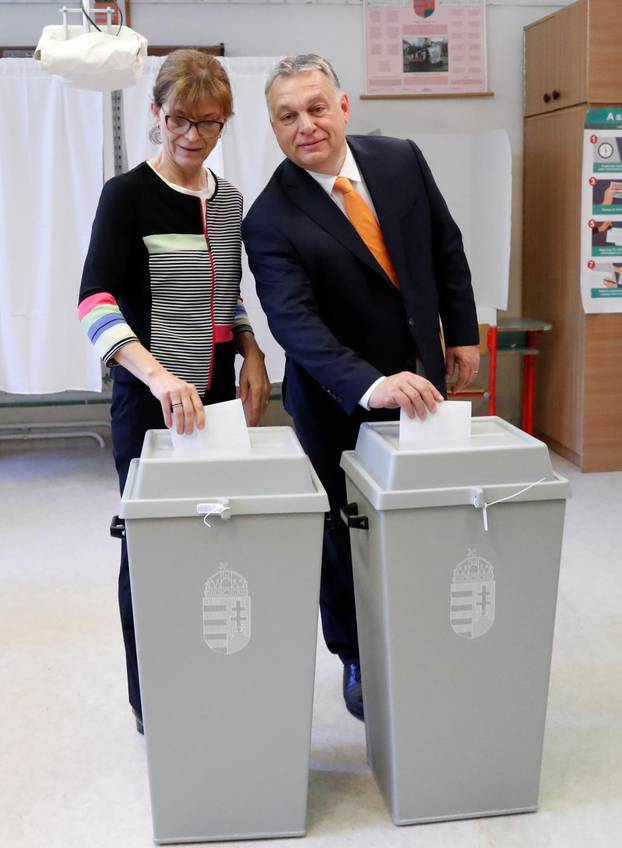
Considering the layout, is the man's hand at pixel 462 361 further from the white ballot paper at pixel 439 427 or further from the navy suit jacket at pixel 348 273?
the white ballot paper at pixel 439 427

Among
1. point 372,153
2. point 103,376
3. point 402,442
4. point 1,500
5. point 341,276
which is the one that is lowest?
point 1,500

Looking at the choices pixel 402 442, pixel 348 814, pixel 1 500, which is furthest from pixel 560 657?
pixel 1 500

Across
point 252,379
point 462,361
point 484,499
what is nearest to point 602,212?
point 462,361

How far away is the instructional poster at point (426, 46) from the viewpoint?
16.1ft

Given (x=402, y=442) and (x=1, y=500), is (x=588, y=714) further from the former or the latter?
(x=1, y=500)

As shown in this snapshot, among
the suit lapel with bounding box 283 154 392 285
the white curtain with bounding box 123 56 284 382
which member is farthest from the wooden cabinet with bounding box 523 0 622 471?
the suit lapel with bounding box 283 154 392 285

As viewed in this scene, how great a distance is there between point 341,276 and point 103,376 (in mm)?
2760

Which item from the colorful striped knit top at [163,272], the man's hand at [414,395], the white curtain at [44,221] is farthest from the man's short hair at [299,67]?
the white curtain at [44,221]

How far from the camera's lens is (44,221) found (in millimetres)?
4320

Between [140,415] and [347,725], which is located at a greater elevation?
[140,415]

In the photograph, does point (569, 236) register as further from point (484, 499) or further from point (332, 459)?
point (484, 499)

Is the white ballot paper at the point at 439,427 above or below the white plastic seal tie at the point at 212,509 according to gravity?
above

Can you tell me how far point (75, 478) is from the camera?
14.9ft

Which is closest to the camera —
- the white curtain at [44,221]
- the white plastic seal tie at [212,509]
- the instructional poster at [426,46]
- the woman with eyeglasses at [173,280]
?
the white plastic seal tie at [212,509]
